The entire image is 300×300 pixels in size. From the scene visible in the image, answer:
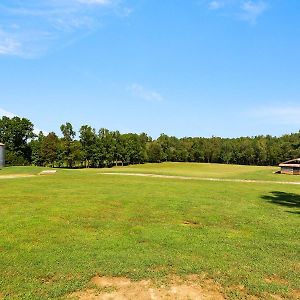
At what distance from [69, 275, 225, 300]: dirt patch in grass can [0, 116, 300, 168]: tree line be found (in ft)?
310

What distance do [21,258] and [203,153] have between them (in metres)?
157

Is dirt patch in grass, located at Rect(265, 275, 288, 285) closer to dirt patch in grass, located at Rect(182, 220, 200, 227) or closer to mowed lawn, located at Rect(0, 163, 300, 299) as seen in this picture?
mowed lawn, located at Rect(0, 163, 300, 299)

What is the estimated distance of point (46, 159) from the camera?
371ft

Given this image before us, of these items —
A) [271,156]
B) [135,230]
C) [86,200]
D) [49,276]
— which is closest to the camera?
[49,276]

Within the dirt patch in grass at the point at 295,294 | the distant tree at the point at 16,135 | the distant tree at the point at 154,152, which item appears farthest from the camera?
the distant tree at the point at 154,152

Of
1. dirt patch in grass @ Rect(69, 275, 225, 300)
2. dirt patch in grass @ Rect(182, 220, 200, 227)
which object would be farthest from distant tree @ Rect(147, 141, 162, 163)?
dirt patch in grass @ Rect(69, 275, 225, 300)

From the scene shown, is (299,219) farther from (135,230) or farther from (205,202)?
(135,230)

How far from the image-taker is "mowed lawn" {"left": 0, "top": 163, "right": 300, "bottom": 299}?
11.4m

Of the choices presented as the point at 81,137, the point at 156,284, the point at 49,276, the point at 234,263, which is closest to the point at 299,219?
the point at 234,263

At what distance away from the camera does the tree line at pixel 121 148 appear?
10995 cm

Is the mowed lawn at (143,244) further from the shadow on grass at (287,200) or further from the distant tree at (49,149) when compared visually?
the distant tree at (49,149)

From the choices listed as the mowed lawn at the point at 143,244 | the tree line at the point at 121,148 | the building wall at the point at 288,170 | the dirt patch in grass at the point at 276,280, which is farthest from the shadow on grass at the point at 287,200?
the tree line at the point at 121,148

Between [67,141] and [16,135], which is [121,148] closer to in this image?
[67,141]

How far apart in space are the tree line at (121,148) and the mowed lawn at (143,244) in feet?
278
